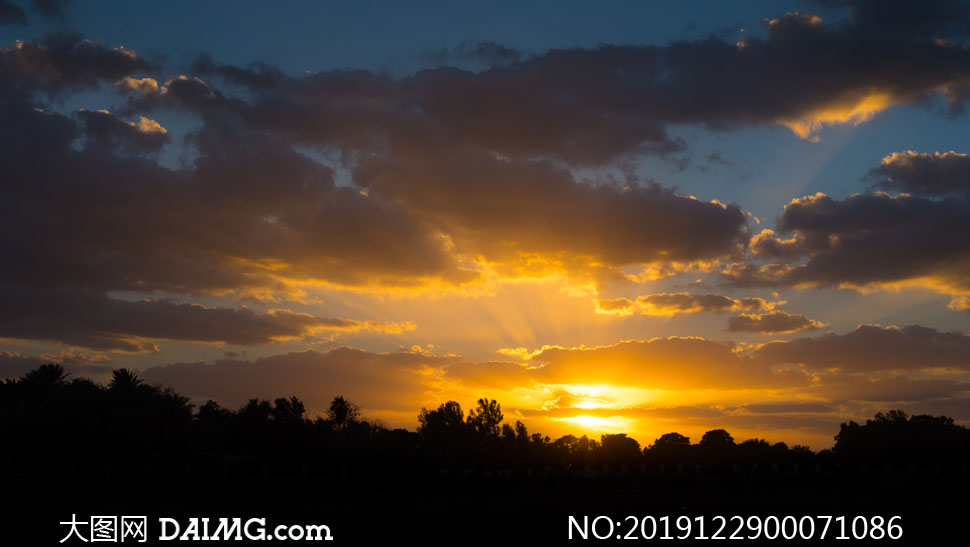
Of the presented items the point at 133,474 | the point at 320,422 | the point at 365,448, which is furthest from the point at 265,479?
the point at 320,422

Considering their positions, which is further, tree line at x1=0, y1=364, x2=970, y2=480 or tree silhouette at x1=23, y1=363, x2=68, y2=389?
tree silhouette at x1=23, y1=363, x2=68, y2=389

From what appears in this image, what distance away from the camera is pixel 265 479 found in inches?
2510

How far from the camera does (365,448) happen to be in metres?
86.9

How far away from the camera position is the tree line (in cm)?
7850

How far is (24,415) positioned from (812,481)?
3018 inches

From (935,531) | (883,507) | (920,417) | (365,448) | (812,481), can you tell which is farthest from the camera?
(920,417)

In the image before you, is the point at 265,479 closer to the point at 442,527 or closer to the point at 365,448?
the point at 365,448

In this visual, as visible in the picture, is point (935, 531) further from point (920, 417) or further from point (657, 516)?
point (920, 417)

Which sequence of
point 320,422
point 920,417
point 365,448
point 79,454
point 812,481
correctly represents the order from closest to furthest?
1. point 812,481
2. point 79,454
3. point 365,448
4. point 320,422
5. point 920,417

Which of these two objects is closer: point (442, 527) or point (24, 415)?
point (442, 527)

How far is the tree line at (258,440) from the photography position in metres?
78.5

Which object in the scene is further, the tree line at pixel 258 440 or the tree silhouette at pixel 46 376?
the tree silhouette at pixel 46 376

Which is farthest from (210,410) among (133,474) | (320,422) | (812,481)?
(812,481)

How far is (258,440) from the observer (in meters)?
101
